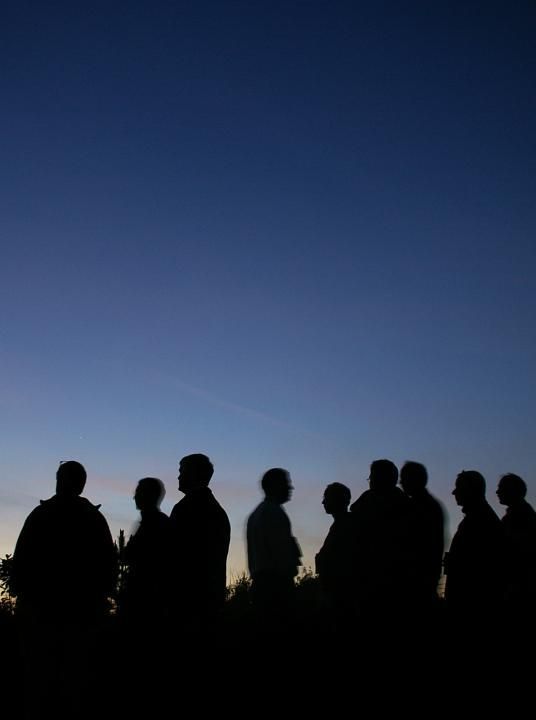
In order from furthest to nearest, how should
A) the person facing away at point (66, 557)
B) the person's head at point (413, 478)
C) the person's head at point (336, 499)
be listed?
the person's head at point (336, 499), the person's head at point (413, 478), the person facing away at point (66, 557)

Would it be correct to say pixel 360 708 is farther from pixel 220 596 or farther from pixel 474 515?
pixel 474 515

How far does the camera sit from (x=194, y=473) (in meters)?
5.79

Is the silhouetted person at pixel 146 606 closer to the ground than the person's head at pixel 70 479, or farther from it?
closer to the ground

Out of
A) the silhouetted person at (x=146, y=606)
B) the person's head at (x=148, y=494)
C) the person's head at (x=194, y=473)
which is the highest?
the person's head at (x=194, y=473)

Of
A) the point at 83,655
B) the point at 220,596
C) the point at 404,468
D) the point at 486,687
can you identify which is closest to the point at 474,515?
the point at 404,468

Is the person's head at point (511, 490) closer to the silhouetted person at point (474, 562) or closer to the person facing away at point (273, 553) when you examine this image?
the silhouetted person at point (474, 562)

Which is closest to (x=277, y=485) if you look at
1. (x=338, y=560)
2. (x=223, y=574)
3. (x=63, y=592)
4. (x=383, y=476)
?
(x=338, y=560)

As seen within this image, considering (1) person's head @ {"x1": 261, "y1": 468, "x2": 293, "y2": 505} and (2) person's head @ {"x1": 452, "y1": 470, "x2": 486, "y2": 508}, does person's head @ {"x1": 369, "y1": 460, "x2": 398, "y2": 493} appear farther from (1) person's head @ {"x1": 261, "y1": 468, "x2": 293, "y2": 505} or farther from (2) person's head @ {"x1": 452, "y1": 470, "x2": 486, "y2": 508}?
(1) person's head @ {"x1": 261, "y1": 468, "x2": 293, "y2": 505}

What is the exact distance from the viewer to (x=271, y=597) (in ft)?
20.2

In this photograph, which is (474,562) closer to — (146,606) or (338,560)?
(338,560)

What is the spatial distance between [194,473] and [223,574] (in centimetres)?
88

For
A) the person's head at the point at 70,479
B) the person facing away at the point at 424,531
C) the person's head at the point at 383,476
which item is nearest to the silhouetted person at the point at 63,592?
the person's head at the point at 70,479

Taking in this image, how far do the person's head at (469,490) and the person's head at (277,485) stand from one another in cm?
162

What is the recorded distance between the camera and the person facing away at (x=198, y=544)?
5.40m
